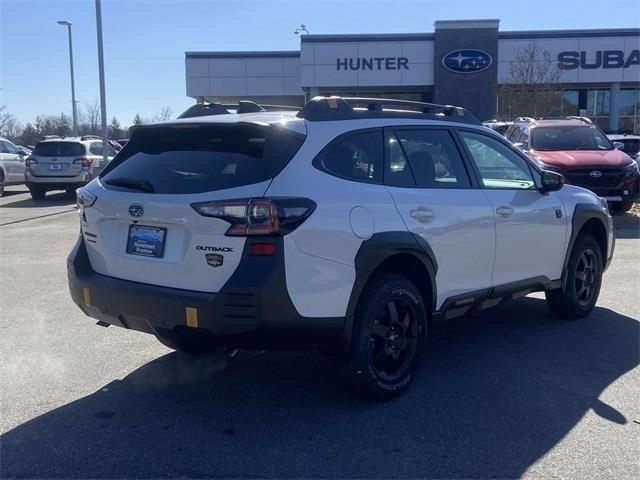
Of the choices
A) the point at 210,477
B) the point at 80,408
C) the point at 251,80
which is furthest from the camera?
the point at 251,80

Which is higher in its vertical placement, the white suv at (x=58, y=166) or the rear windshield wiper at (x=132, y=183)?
the rear windshield wiper at (x=132, y=183)

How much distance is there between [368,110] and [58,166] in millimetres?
15645

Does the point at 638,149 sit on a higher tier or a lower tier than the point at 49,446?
higher

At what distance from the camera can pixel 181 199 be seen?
4027 millimetres

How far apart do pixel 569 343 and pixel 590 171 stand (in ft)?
27.0

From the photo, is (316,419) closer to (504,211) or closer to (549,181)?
(504,211)

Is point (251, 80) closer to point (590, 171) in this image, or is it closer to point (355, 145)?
point (590, 171)

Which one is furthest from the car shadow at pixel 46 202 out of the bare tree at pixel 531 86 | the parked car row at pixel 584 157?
the bare tree at pixel 531 86

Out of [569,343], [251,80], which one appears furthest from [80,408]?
[251,80]

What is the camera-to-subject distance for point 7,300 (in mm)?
7199

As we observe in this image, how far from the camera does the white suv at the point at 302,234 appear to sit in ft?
12.7

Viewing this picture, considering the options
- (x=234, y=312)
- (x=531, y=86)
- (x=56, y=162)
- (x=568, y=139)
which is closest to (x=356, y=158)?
(x=234, y=312)

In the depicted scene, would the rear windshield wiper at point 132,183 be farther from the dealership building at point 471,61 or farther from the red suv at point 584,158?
the dealership building at point 471,61

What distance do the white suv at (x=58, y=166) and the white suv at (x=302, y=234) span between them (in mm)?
14727
